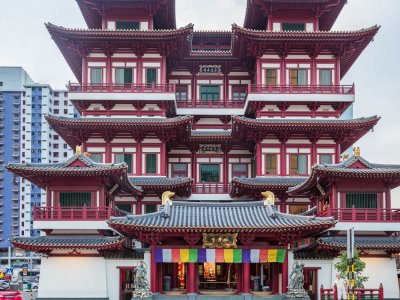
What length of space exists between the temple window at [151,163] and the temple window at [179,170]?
3843 mm

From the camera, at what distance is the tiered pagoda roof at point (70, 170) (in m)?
36.9

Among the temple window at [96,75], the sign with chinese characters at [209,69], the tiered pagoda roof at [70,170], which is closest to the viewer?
the tiered pagoda roof at [70,170]

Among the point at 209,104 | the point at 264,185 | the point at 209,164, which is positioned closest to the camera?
the point at 264,185

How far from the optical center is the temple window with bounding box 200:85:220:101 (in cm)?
5238

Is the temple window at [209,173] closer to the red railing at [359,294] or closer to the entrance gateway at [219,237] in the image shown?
the entrance gateway at [219,237]

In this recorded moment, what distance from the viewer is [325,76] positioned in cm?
4769

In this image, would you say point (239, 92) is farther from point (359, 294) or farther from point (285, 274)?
point (359, 294)

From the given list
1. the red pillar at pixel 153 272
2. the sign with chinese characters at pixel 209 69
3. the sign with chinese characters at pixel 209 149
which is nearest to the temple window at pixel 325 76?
the sign with chinese characters at pixel 209 69

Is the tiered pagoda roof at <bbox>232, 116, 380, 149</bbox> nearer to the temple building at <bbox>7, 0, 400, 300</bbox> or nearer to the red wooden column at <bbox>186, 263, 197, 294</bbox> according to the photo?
the temple building at <bbox>7, 0, 400, 300</bbox>

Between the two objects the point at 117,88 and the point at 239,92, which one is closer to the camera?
the point at 117,88

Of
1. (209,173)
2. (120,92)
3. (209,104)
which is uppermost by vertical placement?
(120,92)

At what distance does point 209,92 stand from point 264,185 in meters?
13.0

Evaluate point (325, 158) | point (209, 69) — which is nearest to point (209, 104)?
point (209, 69)

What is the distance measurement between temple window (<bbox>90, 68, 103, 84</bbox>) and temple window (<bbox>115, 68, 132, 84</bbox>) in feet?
4.45
